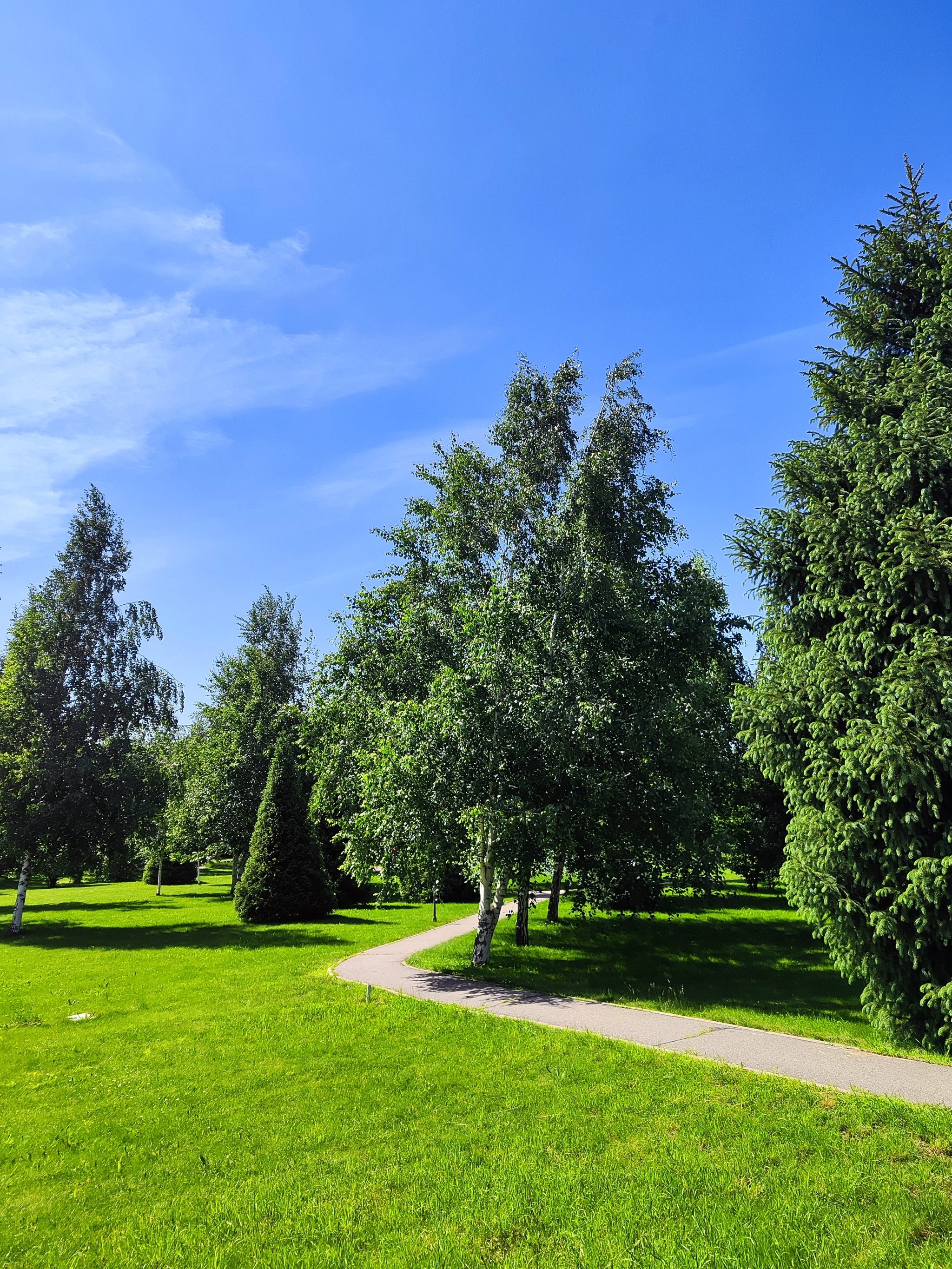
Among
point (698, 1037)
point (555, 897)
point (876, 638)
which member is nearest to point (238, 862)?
point (555, 897)

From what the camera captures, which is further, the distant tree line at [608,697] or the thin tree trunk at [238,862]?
the thin tree trunk at [238,862]

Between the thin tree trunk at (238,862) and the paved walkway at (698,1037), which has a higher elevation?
the paved walkway at (698,1037)

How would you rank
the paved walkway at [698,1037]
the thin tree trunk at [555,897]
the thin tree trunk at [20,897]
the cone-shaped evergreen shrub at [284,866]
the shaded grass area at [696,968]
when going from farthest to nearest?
Result: the cone-shaped evergreen shrub at [284,866]
the thin tree trunk at [555,897]
the thin tree trunk at [20,897]
the shaded grass area at [696,968]
the paved walkway at [698,1037]

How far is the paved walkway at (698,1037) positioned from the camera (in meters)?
8.41

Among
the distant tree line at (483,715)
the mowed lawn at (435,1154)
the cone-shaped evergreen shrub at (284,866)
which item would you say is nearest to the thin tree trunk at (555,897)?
the distant tree line at (483,715)

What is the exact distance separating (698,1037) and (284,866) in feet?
65.8

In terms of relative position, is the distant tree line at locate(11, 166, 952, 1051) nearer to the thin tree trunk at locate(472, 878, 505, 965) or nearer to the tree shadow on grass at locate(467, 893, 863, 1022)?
the thin tree trunk at locate(472, 878, 505, 965)

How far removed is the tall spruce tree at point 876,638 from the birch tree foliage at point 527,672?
493 centimetres

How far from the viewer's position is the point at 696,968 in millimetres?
16547

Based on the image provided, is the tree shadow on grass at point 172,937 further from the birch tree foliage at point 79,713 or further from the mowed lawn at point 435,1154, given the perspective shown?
the mowed lawn at point 435,1154

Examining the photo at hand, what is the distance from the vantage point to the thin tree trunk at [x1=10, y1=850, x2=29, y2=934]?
2433 cm

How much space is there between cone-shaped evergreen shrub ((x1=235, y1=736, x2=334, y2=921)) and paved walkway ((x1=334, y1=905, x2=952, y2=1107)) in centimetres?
1119

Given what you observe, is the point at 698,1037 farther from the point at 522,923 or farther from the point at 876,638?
the point at 522,923

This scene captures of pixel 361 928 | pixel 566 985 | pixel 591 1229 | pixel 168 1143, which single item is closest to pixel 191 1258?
pixel 168 1143
